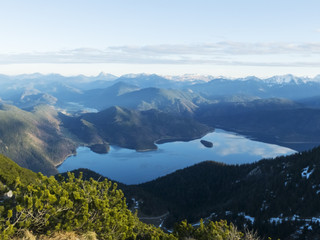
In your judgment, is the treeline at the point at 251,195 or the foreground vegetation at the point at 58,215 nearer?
the foreground vegetation at the point at 58,215

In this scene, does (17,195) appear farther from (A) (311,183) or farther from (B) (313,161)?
(B) (313,161)

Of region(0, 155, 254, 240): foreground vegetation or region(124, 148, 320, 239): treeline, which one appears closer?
region(0, 155, 254, 240): foreground vegetation

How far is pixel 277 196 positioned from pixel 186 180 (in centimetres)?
7300

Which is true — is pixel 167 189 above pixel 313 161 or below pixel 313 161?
below

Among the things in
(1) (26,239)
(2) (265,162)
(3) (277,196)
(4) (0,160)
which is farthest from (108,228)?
(2) (265,162)

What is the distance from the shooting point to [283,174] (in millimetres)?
121688

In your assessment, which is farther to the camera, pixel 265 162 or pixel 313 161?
pixel 265 162

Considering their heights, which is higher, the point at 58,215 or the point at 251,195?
the point at 58,215

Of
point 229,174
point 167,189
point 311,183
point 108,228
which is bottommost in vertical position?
point 167,189

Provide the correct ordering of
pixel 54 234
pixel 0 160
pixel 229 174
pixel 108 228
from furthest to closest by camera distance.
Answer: pixel 229 174 < pixel 0 160 < pixel 108 228 < pixel 54 234

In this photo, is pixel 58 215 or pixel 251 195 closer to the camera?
pixel 58 215

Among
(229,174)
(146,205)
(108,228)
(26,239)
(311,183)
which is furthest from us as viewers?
(229,174)

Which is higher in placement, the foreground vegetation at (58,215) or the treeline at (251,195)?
the foreground vegetation at (58,215)

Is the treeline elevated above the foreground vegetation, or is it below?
below
